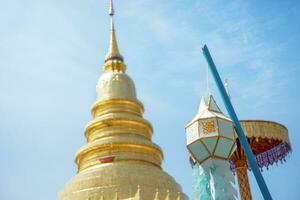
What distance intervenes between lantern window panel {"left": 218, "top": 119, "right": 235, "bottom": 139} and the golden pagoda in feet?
22.2

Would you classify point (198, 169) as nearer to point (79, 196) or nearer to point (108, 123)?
point (79, 196)

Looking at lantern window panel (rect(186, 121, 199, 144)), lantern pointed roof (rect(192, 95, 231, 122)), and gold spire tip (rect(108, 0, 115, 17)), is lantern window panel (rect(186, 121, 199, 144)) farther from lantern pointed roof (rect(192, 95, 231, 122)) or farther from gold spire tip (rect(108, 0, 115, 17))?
gold spire tip (rect(108, 0, 115, 17))

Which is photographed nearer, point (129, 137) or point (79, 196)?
point (79, 196)

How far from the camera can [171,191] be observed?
17.3 m

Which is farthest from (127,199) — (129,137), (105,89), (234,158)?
(234,158)

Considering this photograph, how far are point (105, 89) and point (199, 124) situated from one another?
11.8 m

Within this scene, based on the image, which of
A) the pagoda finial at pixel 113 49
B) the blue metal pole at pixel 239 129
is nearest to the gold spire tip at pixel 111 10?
the pagoda finial at pixel 113 49

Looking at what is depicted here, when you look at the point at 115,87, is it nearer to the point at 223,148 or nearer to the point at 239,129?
the point at 239,129

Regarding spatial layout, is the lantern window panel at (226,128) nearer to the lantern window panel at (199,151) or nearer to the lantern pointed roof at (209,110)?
the lantern pointed roof at (209,110)

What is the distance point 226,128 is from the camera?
9.38 metres

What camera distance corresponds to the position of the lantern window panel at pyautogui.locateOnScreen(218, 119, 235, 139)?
9273 mm

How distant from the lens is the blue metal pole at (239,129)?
9.72m

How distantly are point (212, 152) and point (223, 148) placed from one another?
242 mm

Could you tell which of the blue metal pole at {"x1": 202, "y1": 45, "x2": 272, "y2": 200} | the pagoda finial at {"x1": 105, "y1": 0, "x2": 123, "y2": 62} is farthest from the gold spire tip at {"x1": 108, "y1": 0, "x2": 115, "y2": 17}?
the blue metal pole at {"x1": 202, "y1": 45, "x2": 272, "y2": 200}
